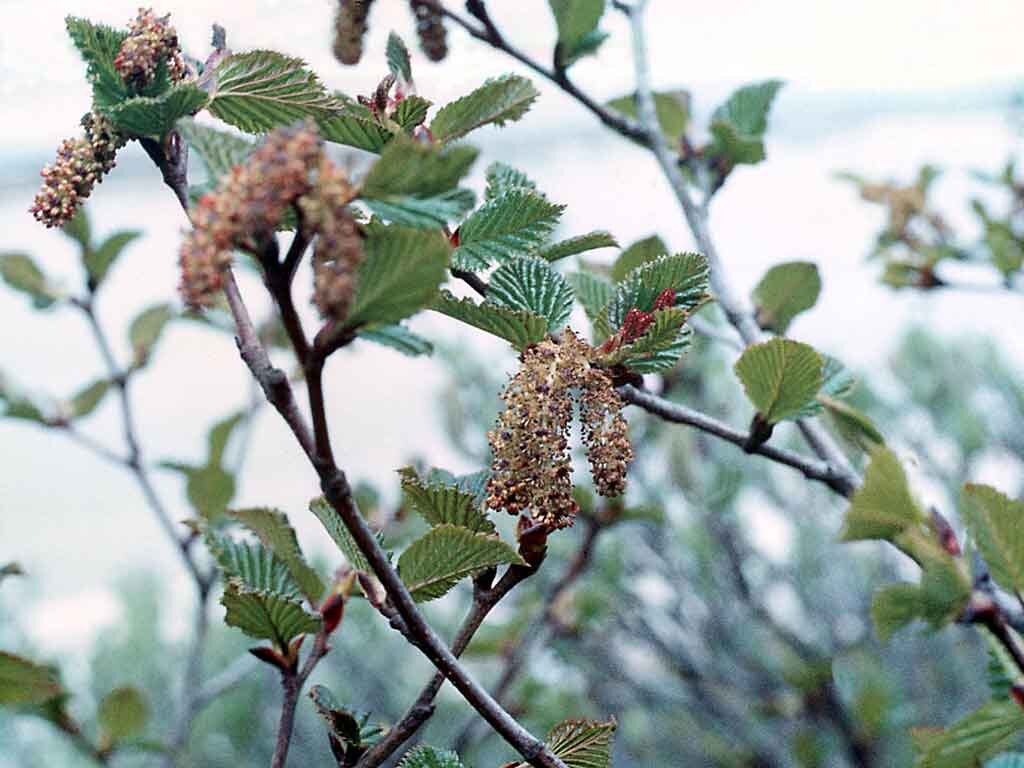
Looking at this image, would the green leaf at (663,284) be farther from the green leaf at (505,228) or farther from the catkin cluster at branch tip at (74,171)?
the catkin cluster at branch tip at (74,171)

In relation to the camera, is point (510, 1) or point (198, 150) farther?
point (510, 1)

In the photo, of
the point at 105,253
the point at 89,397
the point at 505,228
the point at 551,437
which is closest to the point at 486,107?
the point at 505,228

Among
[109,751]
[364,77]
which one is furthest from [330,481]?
[364,77]

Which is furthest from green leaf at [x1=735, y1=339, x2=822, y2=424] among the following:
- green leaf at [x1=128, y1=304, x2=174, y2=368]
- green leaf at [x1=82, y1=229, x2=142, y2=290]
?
green leaf at [x1=128, y1=304, x2=174, y2=368]

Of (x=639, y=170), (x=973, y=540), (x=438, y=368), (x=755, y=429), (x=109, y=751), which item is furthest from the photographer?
(x=639, y=170)

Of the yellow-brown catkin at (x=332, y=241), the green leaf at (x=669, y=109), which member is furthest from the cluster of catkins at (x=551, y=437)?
the green leaf at (x=669, y=109)

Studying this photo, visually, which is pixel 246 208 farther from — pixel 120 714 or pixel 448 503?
pixel 120 714

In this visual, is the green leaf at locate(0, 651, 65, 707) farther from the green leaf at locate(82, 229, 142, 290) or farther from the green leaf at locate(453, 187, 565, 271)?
the green leaf at locate(82, 229, 142, 290)

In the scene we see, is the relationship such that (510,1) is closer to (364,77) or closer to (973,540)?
(364,77)
